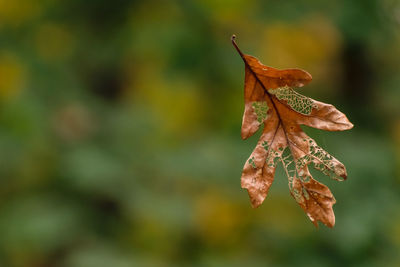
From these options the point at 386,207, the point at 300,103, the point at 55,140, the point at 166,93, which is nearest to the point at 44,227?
the point at 55,140

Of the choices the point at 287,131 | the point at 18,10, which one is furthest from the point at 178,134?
the point at 287,131

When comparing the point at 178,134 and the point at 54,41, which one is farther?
the point at 54,41

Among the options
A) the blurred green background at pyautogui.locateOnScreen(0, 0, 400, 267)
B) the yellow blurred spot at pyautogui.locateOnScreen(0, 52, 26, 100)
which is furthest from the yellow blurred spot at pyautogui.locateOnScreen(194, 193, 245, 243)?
the yellow blurred spot at pyautogui.locateOnScreen(0, 52, 26, 100)

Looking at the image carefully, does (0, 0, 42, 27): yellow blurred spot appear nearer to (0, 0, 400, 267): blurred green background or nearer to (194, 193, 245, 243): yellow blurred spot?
(0, 0, 400, 267): blurred green background

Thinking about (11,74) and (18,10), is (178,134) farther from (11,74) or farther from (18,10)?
(18,10)

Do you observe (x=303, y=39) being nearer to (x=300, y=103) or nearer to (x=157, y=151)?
(x=157, y=151)

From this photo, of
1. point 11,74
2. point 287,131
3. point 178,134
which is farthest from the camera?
point 178,134
